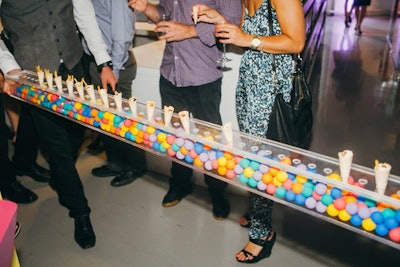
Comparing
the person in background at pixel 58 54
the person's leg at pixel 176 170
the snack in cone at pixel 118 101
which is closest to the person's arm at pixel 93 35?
the person in background at pixel 58 54

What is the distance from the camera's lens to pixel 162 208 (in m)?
2.58

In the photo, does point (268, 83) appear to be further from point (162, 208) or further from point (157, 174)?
point (157, 174)

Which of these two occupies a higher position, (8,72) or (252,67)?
(252,67)

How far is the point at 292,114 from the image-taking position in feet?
5.49

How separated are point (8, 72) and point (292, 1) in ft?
5.34

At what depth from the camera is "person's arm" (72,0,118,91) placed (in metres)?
2.15

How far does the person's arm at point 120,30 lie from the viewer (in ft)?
7.52

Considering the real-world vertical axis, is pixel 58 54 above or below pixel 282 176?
above

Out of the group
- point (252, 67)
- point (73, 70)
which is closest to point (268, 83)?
point (252, 67)

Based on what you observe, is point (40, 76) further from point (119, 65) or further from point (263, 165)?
point (263, 165)

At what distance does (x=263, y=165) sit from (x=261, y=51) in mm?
567

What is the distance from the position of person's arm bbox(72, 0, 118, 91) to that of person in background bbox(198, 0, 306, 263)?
783 millimetres

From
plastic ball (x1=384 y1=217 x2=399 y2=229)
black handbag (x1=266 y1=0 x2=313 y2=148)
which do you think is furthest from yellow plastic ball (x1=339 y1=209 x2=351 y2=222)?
black handbag (x1=266 y1=0 x2=313 y2=148)

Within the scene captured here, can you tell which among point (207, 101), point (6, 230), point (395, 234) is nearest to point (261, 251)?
point (207, 101)
